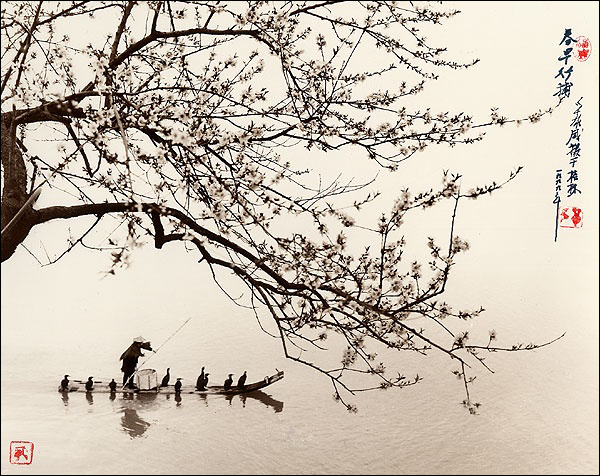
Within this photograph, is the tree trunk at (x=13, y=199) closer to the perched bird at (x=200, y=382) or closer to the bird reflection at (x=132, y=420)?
the bird reflection at (x=132, y=420)

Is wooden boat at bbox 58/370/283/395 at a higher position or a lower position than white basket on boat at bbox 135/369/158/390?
lower

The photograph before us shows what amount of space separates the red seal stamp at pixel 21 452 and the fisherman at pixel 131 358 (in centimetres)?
144

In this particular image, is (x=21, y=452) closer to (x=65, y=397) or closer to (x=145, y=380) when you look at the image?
(x=65, y=397)

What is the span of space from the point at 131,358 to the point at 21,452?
1.60 metres

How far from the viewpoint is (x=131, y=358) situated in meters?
4.44

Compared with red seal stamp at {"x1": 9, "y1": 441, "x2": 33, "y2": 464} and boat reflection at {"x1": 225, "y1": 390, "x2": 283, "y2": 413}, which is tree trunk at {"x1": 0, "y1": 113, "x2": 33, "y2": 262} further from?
boat reflection at {"x1": 225, "y1": 390, "x2": 283, "y2": 413}

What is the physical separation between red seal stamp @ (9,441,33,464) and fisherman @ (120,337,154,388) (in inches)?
56.8

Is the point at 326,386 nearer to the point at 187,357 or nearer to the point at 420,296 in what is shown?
the point at 187,357

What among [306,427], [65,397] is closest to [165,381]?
[65,397]

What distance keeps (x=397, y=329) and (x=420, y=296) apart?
0.22 meters

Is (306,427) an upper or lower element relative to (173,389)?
lower

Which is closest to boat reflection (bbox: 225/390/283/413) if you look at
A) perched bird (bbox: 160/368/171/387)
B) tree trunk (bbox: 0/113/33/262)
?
perched bird (bbox: 160/368/171/387)

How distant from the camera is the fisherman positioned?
439 cm

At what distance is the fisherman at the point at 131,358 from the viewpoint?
4395mm
